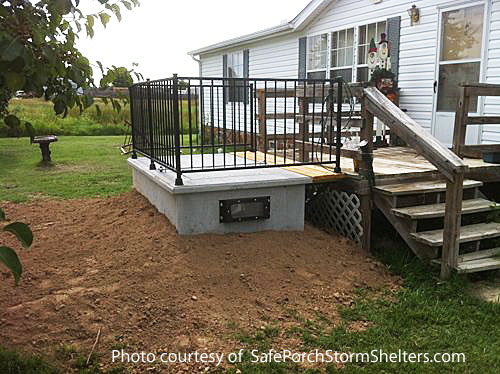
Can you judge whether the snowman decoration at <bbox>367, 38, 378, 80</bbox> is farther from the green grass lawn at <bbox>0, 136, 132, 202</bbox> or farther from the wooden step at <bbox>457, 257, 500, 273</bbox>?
the wooden step at <bbox>457, 257, 500, 273</bbox>

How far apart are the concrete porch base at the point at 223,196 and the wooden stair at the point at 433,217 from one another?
76 cm

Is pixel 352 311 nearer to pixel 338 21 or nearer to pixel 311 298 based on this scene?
pixel 311 298

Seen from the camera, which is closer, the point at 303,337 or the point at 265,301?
the point at 303,337

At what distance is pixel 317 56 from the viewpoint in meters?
9.75

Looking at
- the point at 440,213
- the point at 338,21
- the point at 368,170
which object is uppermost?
the point at 338,21

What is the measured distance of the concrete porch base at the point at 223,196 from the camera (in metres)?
3.96

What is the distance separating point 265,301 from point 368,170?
5.42 ft

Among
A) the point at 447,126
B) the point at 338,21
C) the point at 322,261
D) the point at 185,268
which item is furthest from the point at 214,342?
the point at 338,21

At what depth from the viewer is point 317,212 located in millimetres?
5035

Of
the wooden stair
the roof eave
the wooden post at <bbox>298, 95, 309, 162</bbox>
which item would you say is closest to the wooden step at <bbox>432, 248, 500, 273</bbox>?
the wooden stair

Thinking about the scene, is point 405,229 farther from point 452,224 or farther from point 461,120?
point 461,120

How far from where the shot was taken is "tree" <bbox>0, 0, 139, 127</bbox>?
1.62 m

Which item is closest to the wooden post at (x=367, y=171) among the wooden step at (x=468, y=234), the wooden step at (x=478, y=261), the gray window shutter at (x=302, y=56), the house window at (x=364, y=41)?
the wooden step at (x=468, y=234)

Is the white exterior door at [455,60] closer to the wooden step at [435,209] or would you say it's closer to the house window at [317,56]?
the wooden step at [435,209]
